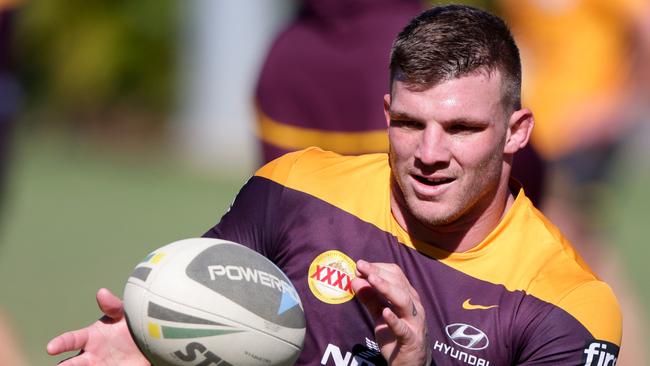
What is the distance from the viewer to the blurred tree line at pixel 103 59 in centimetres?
2000

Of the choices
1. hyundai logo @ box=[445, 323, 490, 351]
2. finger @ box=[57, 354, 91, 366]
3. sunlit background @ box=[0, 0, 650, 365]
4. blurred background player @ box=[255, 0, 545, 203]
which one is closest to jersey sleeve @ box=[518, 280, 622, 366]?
hyundai logo @ box=[445, 323, 490, 351]

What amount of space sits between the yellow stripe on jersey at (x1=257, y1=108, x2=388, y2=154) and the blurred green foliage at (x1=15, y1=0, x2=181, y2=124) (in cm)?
1419

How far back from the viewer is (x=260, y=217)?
4.35 meters

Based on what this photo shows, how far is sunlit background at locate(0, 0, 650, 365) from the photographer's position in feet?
47.2

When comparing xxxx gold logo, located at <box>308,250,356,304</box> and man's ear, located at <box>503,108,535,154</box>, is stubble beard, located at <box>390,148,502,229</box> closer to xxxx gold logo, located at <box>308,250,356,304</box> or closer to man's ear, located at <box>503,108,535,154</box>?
man's ear, located at <box>503,108,535,154</box>

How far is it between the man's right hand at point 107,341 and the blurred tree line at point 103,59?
16108 mm

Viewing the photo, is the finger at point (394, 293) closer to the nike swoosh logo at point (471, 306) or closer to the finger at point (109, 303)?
the nike swoosh logo at point (471, 306)

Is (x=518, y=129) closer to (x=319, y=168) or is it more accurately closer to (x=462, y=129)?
(x=462, y=129)

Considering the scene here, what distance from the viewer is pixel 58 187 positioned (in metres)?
15.7

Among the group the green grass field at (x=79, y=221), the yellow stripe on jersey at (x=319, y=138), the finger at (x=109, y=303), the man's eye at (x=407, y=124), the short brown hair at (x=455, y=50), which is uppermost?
the short brown hair at (x=455, y=50)

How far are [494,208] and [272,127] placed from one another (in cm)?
205

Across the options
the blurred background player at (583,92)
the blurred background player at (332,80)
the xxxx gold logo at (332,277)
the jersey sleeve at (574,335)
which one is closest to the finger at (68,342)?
the xxxx gold logo at (332,277)

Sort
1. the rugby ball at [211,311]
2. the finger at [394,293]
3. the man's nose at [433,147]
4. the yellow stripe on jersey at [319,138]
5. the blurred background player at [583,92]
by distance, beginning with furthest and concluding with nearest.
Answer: the blurred background player at [583,92] < the yellow stripe on jersey at [319,138] < the man's nose at [433,147] < the rugby ball at [211,311] < the finger at [394,293]

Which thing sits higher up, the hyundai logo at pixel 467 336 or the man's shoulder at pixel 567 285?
the man's shoulder at pixel 567 285
